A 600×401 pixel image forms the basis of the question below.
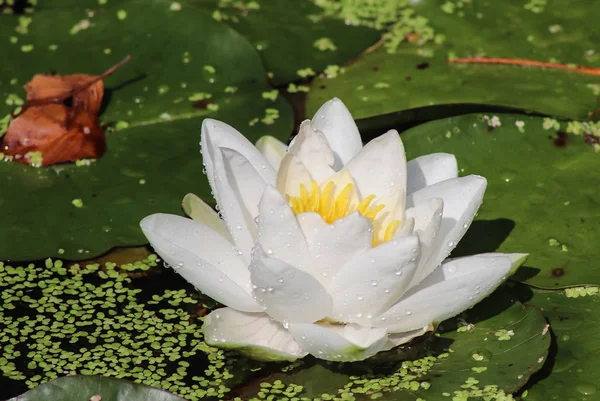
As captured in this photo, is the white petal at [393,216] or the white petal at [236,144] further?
the white petal at [236,144]

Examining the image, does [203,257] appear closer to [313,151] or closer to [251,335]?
[251,335]

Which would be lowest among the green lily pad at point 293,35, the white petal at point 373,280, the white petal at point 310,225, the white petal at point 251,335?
the white petal at point 251,335

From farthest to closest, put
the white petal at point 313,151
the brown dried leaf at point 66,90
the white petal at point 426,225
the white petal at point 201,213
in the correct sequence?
the brown dried leaf at point 66,90, the white petal at point 201,213, the white petal at point 313,151, the white petal at point 426,225

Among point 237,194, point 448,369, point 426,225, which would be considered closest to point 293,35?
point 237,194

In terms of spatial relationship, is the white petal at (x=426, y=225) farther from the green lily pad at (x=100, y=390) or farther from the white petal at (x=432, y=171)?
the green lily pad at (x=100, y=390)

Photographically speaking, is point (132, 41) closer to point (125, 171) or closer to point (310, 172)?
point (125, 171)

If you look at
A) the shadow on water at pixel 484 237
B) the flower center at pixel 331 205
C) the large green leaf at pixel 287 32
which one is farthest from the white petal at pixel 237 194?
the large green leaf at pixel 287 32

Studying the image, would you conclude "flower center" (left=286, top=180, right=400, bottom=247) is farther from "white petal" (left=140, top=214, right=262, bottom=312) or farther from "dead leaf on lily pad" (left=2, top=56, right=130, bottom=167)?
"dead leaf on lily pad" (left=2, top=56, right=130, bottom=167)

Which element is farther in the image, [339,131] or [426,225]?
[339,131]
